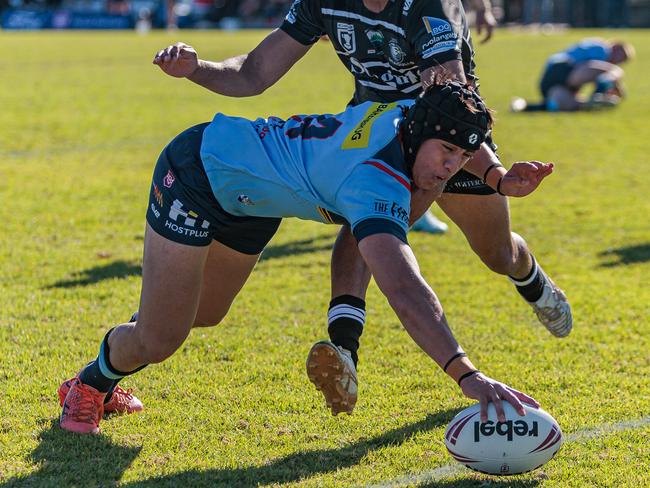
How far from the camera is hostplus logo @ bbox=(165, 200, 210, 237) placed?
13.4ft

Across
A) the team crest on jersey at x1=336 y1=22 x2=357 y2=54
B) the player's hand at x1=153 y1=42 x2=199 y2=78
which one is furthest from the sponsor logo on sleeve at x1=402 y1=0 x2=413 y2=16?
the player's hand at x1=153 y1=42 x2=199 y2=78

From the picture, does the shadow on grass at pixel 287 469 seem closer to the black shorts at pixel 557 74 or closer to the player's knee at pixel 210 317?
the player's knee at pixel 210 317

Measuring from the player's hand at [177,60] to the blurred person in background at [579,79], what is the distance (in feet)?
40.7

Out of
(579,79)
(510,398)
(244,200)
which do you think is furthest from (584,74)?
(510,398)

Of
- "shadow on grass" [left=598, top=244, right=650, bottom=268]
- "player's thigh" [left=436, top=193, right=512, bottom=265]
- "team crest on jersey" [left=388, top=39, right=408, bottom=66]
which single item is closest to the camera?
"team crest on jersey" [left=388, top=39, right=408, bottom=66]

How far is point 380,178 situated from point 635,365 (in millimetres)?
2431

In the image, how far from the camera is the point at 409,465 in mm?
4078

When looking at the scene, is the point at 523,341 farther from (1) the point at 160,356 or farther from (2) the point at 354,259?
(1) the point at 160,356

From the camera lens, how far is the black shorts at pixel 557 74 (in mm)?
16578

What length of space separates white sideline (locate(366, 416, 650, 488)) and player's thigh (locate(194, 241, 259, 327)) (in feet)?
3.75

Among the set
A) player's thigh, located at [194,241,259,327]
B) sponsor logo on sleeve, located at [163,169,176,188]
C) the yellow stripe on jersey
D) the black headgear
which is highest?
the black headgear

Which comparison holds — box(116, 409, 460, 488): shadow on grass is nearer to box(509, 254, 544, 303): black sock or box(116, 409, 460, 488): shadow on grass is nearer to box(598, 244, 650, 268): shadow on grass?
box(509, 254, 544, 303): black sock

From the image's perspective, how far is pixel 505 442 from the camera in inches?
147

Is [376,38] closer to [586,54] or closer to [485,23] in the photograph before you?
[485,23]
